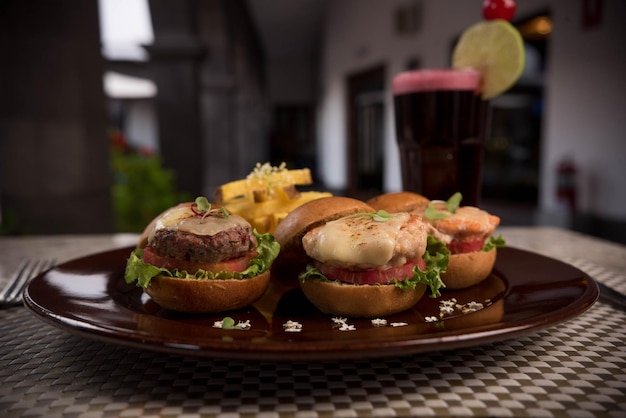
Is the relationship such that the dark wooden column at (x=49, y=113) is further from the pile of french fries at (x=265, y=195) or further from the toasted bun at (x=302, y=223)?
the toasted bun at (x=302, y=223)

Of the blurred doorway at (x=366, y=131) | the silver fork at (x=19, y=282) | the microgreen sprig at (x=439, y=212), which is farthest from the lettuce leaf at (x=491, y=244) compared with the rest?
the blurred doorway at (x=366, y=131)

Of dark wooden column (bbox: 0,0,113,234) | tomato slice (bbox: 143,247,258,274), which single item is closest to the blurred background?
dark wooden column (bbox: 0,0,113,234)

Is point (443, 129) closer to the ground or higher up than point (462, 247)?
higher up

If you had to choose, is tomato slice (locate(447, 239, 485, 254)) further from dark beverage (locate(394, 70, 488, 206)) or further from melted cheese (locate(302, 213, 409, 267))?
dark beverage (locate(394, 70, 488, 206))

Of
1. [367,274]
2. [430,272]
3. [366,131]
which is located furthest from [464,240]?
[366,131]

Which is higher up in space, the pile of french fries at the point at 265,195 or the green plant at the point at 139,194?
the pile of french fries at the point at 265,195

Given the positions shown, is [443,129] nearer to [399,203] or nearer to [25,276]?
[399,203]

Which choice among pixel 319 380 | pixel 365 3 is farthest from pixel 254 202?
pixel 365 3

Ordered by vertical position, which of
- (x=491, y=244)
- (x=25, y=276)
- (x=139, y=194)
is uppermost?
(x=491, y=244)
